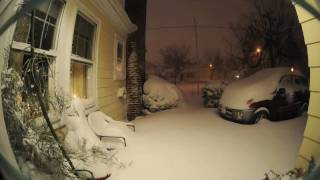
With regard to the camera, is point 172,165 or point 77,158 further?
point 172,165

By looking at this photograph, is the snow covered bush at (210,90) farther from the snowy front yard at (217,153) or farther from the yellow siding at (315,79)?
the yellow siding at (315,79)

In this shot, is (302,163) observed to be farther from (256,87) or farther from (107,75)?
(107,75)

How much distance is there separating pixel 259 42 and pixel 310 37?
0.59 meters

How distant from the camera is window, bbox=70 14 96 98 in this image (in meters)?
1.60

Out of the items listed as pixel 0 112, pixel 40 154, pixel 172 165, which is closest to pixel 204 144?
pixel 172 165

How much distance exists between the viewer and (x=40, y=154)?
53.8 inches

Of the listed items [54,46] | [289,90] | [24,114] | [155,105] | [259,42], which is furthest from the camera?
[155,105]

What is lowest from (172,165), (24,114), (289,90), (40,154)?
(172,165)

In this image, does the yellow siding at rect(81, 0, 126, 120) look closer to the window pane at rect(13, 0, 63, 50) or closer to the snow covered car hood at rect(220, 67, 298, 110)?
the window pane at rect(13, 0, 63, 50)

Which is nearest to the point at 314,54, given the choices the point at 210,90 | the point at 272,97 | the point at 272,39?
the point at 272,97

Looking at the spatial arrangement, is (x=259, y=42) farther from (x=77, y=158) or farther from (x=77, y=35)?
(x=77, y=158)

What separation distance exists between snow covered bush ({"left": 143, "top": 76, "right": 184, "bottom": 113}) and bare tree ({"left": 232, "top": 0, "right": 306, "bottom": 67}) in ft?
2.30

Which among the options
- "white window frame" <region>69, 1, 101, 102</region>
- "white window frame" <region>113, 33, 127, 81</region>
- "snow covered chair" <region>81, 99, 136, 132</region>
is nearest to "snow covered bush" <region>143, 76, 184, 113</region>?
"white window frame" <region>113, 33, 127, 81</region>

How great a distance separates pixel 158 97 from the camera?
2971 mm
